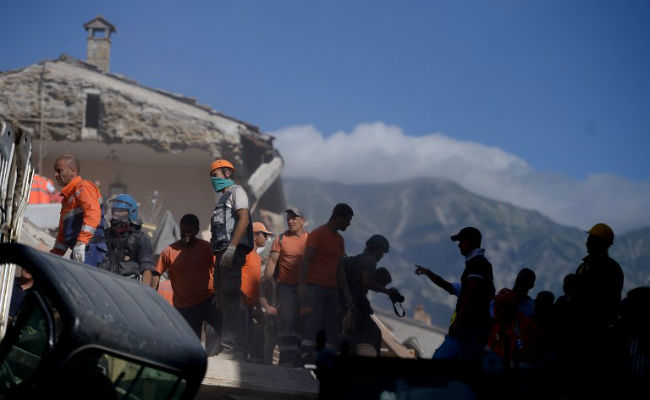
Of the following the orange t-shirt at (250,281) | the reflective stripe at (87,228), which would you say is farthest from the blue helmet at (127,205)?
the orange t-shirt at (250,281)

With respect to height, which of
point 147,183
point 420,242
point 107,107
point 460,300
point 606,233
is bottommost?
point 460,300

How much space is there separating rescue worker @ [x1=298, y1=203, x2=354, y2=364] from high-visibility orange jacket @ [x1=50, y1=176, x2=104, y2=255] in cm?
199

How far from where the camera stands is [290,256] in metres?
8.02

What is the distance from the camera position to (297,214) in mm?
8328

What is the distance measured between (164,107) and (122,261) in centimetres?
998

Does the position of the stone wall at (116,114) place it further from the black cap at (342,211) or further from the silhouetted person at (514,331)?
the silhouetted person at (514,331)

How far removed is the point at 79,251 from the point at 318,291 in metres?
2.28

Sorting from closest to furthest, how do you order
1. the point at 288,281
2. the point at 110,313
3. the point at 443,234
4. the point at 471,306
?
the point at 110,313, the point at 471,306, the point at 288,281, the point at 443,234

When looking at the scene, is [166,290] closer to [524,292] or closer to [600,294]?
[524,292]

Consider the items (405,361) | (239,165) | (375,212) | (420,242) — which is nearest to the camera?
(405,361)

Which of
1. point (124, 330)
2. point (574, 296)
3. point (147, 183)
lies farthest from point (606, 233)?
point (147, 183)

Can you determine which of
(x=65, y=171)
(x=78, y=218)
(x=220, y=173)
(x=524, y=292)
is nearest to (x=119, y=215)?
(x=78, y=218)

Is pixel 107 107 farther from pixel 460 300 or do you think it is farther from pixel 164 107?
pixel 460 300

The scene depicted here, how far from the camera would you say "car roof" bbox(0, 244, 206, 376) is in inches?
127
